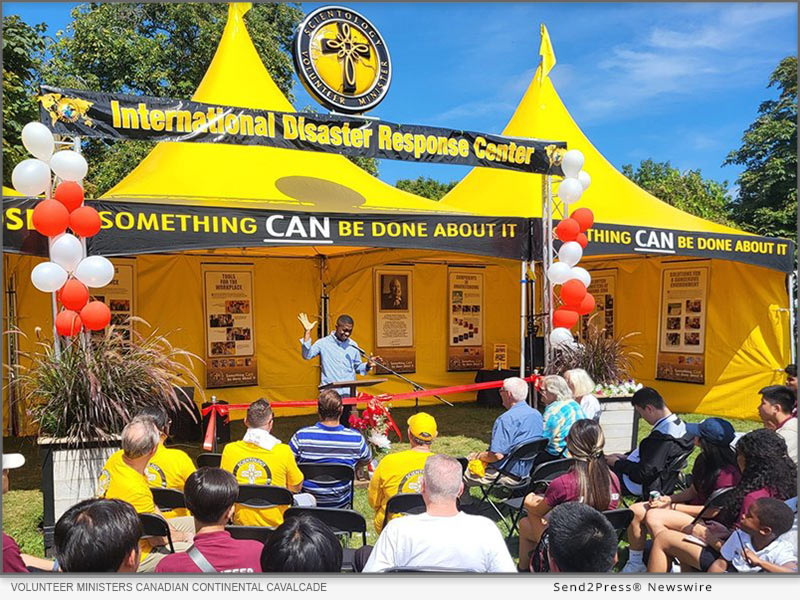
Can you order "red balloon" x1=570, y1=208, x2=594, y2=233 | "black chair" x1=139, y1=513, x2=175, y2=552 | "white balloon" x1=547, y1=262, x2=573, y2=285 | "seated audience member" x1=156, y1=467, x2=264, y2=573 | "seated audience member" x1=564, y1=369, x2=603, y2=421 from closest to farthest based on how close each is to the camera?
"seated audience member" x1=156, y1=467, x2=264, y2=573
"black chair" x1=139, y1=513, x2=175, y2=552
"seated audience member" x1=564, y1=369, x2=603, y2=421
"white balloon" x1=547, y1=262, x2=573, y2=285
"red balloon" x1=570, y1=208, x2=594, y2=233

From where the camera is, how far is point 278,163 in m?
8.00

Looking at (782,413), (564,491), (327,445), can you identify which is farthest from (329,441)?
(782,413)

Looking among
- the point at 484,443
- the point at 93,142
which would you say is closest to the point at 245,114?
the point at 484,443

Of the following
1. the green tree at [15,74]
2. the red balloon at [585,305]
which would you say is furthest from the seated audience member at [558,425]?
the green tree at [15,74]

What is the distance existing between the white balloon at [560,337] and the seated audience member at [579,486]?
10.7ft

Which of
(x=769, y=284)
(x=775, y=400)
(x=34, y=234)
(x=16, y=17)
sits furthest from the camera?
(x=16, y=17)

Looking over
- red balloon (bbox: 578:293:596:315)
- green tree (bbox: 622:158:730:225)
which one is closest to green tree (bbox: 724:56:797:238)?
green tree (bbox: 622:158:730:225)

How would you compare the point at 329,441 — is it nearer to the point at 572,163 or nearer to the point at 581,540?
the point at 581,540

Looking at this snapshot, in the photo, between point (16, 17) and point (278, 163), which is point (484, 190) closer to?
point (278, 163)

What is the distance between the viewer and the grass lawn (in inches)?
193

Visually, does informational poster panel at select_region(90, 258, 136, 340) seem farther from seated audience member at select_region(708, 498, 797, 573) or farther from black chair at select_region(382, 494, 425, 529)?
seated audience member at select_region(708, 498, 797, 573)

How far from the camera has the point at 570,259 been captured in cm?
680

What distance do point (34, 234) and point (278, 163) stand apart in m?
3.62

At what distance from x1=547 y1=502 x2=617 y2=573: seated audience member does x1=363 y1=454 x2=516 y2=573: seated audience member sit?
416 mm
